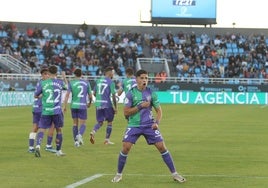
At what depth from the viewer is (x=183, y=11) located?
70.3 m

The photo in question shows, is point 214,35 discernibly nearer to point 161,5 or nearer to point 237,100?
point 161,5

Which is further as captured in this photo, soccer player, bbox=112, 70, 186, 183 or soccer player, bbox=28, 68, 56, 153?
soccer player, bbox=28, 68, 56, 153

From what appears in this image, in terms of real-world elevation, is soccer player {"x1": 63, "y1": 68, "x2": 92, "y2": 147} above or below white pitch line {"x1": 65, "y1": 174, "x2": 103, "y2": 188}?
above

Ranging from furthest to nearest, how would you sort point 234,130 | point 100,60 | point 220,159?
point 100,60 < point 234,130 < point 220,159

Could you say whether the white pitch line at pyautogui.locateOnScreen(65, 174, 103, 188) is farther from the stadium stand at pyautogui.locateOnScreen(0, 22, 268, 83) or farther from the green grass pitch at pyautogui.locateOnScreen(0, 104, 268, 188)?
the stadium stand at pyautogui.locateOnScreen(0, 22, 268, 83)

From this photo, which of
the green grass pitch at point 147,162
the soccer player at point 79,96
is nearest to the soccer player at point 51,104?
the green grass pitch at point 147,162

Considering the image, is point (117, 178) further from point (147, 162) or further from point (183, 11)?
point (183, 11)

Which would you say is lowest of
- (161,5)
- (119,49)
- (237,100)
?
(237,100)

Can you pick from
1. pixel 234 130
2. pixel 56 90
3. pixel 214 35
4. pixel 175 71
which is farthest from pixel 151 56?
pixel 56 90

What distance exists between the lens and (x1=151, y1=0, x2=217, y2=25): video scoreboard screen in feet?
231

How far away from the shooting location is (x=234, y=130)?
25594mm

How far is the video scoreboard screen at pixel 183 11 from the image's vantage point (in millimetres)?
70375

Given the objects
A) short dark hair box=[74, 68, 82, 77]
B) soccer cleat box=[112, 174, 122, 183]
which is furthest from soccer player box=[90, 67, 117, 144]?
soccer cleat box=[112, 174, 122, 183]

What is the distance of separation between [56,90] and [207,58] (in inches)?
1930
